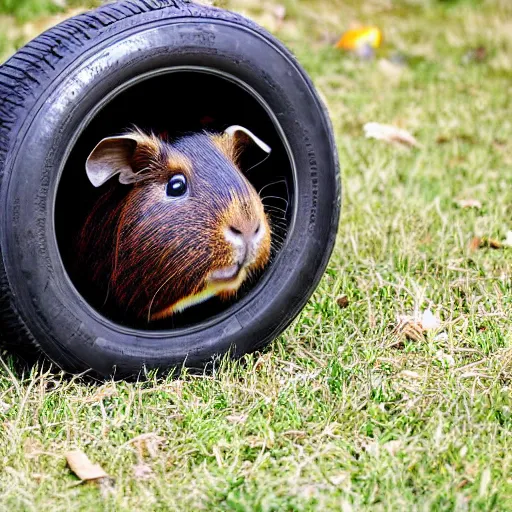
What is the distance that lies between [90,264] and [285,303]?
2.40 feet

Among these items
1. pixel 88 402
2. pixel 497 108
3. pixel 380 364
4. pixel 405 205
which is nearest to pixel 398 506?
pixel 380 364

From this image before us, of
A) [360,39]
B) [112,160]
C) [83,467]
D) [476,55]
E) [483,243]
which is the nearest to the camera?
[83,467]

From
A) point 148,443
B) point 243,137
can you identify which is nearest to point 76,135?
point 243,137

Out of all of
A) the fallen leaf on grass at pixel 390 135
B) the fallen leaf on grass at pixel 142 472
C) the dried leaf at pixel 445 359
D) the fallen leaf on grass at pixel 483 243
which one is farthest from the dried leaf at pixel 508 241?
the fallen leaf on grass at pixel 142 472

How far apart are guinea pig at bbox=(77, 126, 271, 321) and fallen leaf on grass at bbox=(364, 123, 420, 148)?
98.5 inches

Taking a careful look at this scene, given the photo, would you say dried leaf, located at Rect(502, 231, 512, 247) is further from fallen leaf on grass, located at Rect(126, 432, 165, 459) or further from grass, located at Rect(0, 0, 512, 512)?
fallen leaf on grass, located at Rect(126, 432, 165, 459)

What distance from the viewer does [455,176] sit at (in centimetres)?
527

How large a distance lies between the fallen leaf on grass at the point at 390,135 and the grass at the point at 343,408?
854mm

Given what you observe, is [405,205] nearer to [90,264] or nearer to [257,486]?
[90,264]

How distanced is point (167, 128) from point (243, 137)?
284 mm

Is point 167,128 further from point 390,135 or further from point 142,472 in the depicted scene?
point 390,135

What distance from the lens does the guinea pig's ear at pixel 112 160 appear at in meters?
3.00

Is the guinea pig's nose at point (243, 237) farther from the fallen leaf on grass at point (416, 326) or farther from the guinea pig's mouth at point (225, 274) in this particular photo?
the fallen leaf on grass at point (416, 326)

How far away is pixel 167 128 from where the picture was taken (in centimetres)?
323
